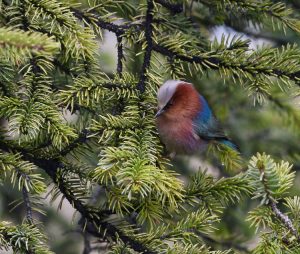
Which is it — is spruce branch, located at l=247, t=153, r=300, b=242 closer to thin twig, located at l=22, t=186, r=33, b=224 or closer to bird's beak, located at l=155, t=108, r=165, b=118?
thin twig, located at l=22, t=186, r=33, b=224

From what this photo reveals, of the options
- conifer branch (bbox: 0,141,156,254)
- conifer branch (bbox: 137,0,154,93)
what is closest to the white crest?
conifer branch (bbox: 137,0,154,93)

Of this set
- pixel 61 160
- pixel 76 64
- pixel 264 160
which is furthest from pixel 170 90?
pixel 264 160

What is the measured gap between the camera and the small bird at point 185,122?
11.5 ft

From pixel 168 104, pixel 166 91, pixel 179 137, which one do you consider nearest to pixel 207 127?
pixel 179 137

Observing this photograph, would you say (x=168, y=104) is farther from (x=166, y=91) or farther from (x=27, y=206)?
(x=27, y=206)

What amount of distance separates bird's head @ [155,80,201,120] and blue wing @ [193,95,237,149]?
86 millimetres

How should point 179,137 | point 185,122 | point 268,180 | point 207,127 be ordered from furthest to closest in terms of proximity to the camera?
1. point 207,127
2. point 185,122
3. point 179,137
4. point 268,180

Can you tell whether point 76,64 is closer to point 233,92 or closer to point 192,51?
point 192,51

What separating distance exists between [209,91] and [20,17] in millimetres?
2080

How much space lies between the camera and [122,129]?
2.83m

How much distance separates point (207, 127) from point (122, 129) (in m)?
1.30

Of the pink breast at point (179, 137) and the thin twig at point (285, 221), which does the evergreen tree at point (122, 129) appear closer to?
the thin twig at point (285, 221)

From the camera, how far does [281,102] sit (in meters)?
4.31

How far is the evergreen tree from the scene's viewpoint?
7.96 ft
